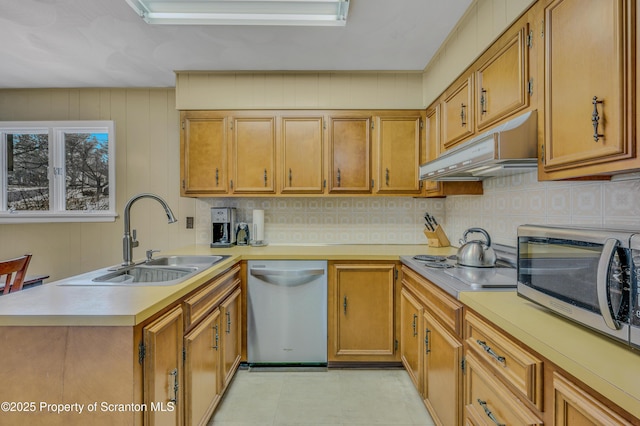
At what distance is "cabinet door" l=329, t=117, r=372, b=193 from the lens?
8.91 ft

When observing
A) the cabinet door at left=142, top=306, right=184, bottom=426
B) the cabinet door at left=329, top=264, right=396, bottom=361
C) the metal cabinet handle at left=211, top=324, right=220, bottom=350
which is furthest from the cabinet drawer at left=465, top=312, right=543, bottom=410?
the metal cabinet handle at left=211, top=324, right=220, bottom=350

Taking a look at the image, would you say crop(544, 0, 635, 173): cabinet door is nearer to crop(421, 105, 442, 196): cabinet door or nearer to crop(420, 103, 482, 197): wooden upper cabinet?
crop(420, 103, 482, 197): wooden upper cabinet

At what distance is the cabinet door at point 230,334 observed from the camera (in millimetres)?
1993

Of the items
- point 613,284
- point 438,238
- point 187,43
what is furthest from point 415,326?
point 187,43

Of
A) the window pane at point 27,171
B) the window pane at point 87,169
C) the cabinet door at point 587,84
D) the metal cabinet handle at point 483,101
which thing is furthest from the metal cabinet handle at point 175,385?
the window pane at point 27,171

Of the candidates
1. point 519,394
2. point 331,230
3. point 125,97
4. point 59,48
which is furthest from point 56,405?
point 125,97

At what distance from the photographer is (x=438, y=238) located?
2771 millimetres

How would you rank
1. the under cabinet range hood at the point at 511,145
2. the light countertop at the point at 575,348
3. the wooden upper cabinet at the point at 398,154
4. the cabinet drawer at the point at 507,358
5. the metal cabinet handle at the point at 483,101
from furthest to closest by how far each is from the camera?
the wooden upper cabinet at the point at 398,154, the metal cabinet handle at the point at 483,101, the under cabinet range hood at the point at 511,145, the cabinet drawer at the point at 507,358, the light countertop at the point at 575,348

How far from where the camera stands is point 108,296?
4.07 feet

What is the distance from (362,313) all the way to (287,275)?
642 millimetres

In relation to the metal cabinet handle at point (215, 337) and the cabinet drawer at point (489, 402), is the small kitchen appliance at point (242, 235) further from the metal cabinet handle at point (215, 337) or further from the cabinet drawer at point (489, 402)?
the cabinet drawer at point (489, 402)

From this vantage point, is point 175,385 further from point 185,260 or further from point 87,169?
point 87,169

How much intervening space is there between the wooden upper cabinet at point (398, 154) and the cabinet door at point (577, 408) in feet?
6.53

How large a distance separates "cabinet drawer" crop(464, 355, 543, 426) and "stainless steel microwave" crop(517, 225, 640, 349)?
312mm
